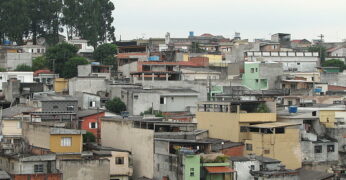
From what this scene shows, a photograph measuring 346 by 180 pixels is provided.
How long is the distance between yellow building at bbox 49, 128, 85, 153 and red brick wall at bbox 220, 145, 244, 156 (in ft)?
23.1

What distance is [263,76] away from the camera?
55844 millimetres

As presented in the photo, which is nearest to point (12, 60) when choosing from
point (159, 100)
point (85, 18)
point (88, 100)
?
point (85, 18)

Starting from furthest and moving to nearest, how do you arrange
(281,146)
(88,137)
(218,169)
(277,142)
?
(88,137), (281,146), (277,142), (218,169)

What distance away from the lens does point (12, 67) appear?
2532 inches

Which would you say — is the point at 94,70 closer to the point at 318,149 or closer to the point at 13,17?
the point at 13,17

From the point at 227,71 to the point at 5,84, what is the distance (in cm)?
1799

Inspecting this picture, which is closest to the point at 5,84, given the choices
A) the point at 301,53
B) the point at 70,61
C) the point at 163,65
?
the point at 70,61

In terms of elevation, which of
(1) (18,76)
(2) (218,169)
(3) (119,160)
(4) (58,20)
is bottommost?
(2) (218,169)

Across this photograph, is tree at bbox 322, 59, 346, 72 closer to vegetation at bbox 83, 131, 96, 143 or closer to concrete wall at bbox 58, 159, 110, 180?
vegetation at bbox 83, 131, 96, 143

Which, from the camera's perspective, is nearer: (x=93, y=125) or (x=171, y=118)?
(x=93, y=125)

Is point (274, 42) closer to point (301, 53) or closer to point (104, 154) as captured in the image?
point (301, 53)

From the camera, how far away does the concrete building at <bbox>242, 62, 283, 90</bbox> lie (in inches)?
2197

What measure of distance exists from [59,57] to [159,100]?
51.7 ft

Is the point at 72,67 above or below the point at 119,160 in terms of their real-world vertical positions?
above
